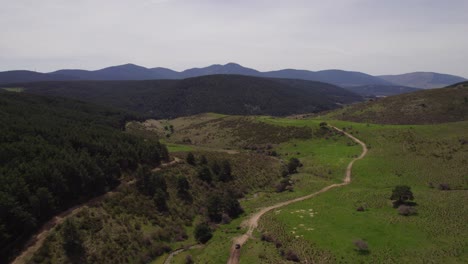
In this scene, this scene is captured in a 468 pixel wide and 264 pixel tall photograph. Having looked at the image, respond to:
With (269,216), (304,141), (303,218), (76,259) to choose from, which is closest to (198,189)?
(269,216)

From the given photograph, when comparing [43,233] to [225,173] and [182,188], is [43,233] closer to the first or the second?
[182,188]

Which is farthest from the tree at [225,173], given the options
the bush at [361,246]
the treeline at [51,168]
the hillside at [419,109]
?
the hillside at [419,109]

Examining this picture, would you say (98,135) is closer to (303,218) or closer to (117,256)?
(117,256)

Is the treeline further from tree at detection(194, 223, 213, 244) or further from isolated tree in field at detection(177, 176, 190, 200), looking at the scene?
tree at detection(194, 223, 213, 244)

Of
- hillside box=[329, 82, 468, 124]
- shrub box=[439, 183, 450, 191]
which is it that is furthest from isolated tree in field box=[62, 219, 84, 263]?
hillside box=[329, 82, 468, 124]

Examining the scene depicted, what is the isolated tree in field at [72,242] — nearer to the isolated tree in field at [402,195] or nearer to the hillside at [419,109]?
the isolated tree in field at [402,195]

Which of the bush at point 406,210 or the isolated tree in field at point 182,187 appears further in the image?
the isolated tree in field at point 182,187
